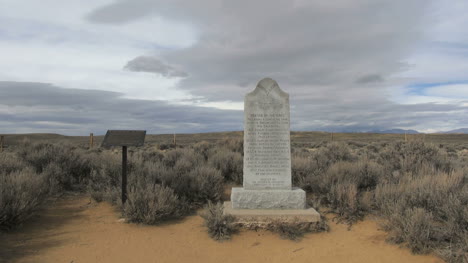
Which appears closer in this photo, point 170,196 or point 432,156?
point 170,196

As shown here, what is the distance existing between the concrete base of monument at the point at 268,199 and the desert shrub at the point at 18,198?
12.2ft

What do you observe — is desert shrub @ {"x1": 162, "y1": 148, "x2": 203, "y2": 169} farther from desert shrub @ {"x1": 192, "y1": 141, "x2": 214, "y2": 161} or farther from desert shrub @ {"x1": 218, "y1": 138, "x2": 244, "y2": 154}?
desert shrub @ {"x1": 218, "y1": 138, "x2": 244, "y2": 154}

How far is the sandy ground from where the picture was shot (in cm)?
456

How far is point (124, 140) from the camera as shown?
6.38m

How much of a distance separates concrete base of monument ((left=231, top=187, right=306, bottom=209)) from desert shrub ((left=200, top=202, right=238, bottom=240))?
64 cm

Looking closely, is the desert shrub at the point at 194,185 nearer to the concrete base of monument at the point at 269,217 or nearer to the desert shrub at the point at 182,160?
the desert shrub at the point at 182,160

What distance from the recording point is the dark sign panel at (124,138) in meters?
6.30

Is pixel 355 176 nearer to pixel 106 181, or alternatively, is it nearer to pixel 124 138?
pixel 124 138

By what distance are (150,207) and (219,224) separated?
1.37 metres

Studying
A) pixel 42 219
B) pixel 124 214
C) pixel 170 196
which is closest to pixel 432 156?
pixel 170 196

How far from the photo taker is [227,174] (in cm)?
940

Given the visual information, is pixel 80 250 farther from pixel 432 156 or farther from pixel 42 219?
pixel 432 156

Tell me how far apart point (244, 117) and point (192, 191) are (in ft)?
7.02

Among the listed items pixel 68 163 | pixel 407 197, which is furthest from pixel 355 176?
pixel 68 163
